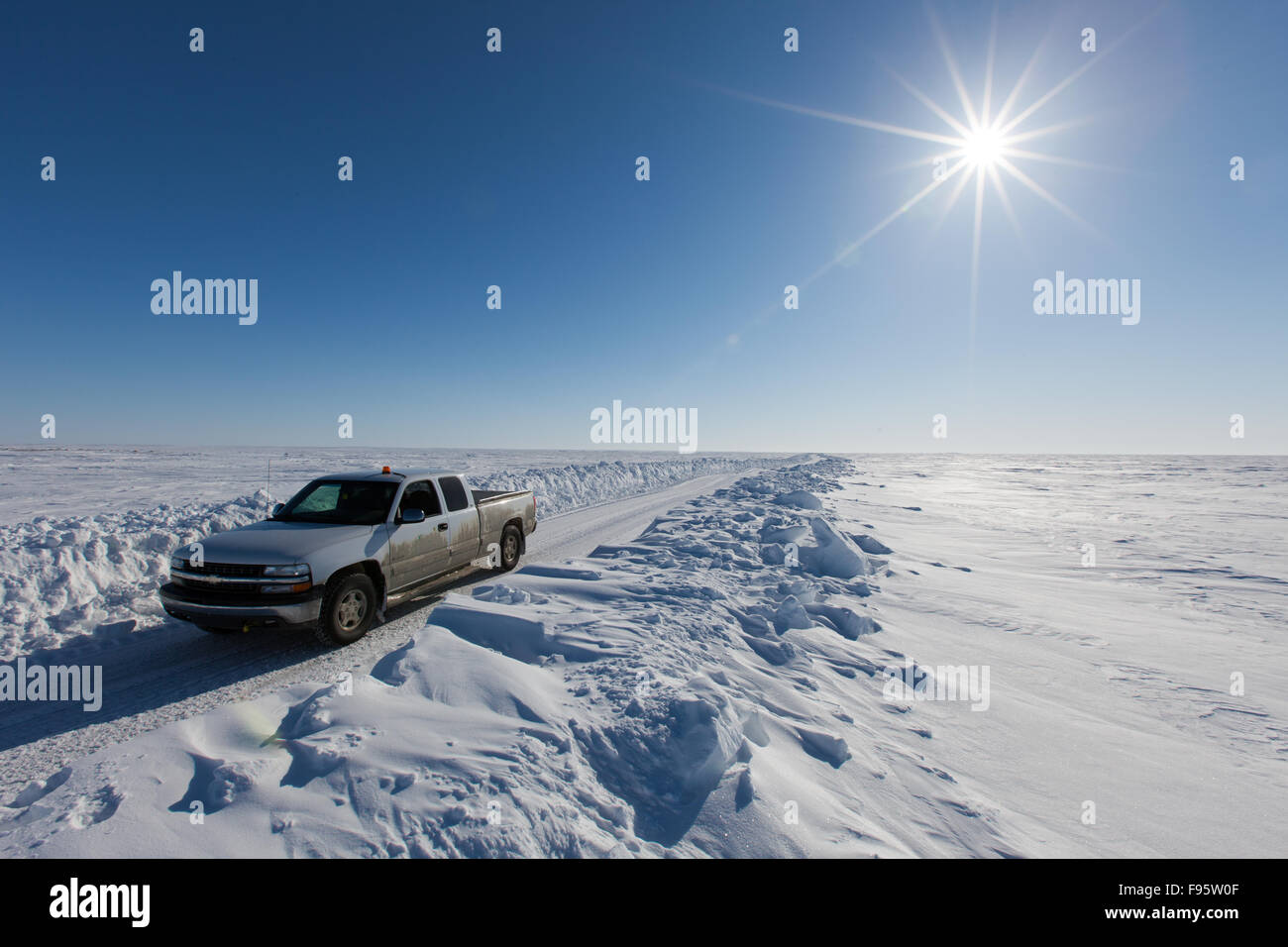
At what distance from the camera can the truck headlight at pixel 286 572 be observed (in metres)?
5.36

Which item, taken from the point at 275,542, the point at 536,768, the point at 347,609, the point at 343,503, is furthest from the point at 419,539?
the point at 536,768

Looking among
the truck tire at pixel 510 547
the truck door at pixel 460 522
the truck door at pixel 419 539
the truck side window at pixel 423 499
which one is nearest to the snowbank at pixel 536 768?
the truck door at pixel 419 539

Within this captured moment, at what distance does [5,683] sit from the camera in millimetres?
4844

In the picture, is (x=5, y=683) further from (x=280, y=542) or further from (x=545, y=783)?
(x=545, y=783)

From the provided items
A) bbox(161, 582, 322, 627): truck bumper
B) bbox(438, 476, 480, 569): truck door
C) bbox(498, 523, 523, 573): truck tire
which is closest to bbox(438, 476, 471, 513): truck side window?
bbox(438, 476, 480, 569): truck door

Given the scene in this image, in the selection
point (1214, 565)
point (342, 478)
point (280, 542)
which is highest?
point (342, 478)

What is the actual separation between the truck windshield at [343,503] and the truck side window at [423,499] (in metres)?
0.25

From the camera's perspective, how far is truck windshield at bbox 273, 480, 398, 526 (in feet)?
22.0

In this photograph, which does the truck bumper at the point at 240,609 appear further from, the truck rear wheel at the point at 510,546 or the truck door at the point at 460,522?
the truck rear wheel at the point at 510,546

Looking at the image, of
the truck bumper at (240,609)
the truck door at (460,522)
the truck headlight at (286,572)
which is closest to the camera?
the truck bumper at (240,609)

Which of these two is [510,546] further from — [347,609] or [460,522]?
[347,609]

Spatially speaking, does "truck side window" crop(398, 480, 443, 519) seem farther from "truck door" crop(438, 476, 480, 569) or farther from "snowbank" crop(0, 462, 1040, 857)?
"snowbank" crop(0, 462, 1040, 857)

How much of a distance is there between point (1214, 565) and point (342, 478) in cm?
1855
